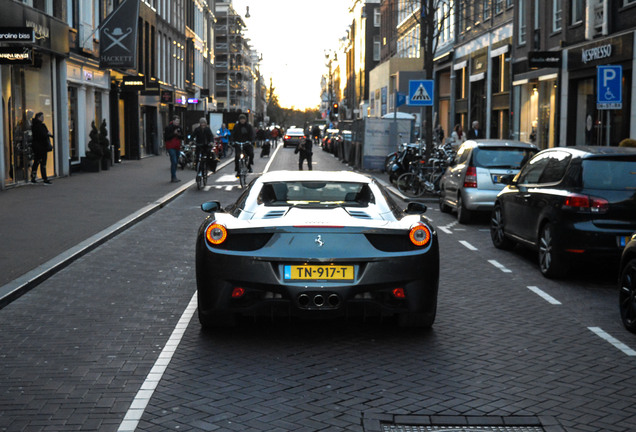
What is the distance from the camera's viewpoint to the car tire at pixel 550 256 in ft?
31.6

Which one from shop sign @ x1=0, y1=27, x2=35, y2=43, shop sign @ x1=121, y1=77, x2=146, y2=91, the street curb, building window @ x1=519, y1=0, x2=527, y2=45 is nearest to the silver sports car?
the street curb

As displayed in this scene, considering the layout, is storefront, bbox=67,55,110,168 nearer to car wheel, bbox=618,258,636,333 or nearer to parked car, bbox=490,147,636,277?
Answer: parked car, bbox=490,147,636,277

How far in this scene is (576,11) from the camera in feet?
87.3

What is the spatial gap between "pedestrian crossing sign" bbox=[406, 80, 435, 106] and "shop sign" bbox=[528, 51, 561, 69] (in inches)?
119

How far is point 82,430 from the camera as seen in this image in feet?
14.9

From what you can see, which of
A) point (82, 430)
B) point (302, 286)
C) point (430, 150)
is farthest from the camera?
point (430, 150)

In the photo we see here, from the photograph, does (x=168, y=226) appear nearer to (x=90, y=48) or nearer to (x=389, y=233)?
(x=389, y=233)

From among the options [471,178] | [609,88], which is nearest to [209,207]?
[471,178]

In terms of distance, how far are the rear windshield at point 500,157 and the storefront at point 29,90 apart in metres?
9.84

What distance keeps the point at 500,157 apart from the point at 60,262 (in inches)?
333

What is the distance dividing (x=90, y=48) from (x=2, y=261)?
870 inches

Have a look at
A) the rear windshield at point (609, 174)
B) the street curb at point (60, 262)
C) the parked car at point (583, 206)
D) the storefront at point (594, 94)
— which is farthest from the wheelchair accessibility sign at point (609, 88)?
the street curb at point (60, 262)

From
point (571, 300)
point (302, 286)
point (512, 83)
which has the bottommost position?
point (571, 300)

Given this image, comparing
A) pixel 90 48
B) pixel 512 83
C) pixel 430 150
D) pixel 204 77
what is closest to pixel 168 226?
pixel 430 150
